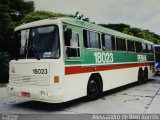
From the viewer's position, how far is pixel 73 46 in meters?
9.12

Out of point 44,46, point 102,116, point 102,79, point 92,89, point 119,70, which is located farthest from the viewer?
point 119,70

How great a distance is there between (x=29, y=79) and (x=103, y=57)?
144 inches

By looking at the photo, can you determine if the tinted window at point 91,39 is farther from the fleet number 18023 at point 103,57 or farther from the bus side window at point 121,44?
the bus side window at point 121,44

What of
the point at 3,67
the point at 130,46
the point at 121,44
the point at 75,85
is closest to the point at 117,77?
the point at 121,44

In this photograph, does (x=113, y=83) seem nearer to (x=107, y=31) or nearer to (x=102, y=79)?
(x=102, y=79)

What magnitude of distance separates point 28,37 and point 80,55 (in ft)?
6.02

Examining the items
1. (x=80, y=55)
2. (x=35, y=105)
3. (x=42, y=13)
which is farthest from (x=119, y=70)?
(x=42, y=13)

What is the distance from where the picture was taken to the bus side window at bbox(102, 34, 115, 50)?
453 inches

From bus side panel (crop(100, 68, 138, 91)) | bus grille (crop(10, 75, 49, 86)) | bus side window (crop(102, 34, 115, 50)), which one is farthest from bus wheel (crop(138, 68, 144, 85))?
bus grille (crop(10, 75, 49, 86))

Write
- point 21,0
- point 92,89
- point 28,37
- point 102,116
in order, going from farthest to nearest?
point 21,0, point 92,89, point 28,37, point 102,116

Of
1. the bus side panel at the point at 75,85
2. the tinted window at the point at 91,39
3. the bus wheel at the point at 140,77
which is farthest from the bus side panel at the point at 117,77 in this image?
the bus side panel at the point at 75,85

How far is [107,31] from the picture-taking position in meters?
12.1

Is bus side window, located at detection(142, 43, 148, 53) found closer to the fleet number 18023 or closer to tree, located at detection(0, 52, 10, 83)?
the fleet number 18023

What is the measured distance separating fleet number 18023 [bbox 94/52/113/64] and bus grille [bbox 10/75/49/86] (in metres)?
2.87
